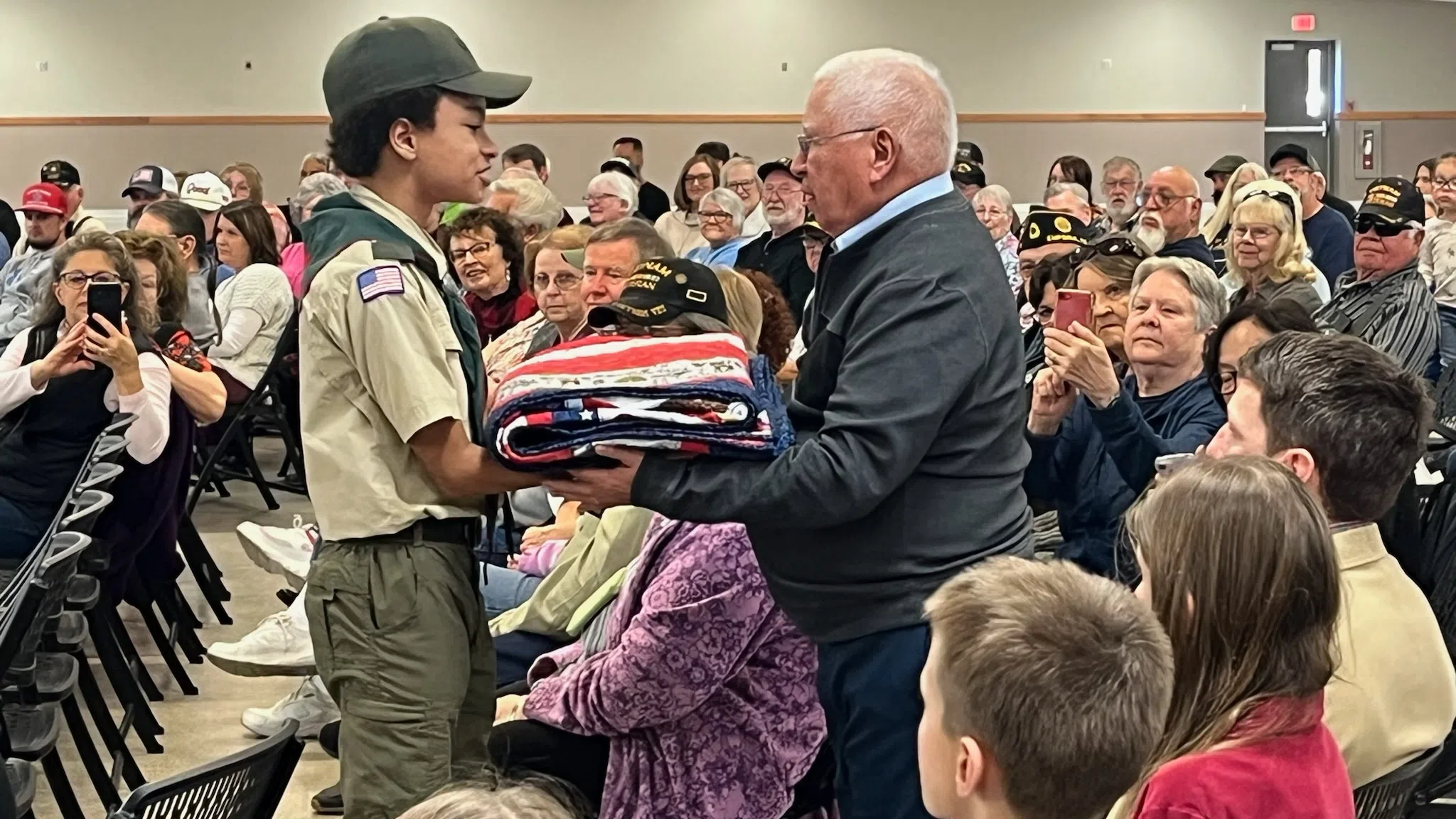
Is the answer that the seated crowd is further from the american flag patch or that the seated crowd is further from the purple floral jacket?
the american flag patch

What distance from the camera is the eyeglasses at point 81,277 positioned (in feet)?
14.3

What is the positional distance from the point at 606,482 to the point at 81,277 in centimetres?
298

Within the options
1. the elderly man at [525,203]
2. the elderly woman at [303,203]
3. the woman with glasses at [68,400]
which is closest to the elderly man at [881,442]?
the woman with glasses at [68,400]

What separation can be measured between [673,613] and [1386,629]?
1.03 metres

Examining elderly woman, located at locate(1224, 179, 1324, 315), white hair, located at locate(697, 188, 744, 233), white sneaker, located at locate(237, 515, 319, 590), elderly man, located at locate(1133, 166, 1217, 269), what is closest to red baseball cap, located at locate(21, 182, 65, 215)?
white hair, located at locate(697, 188, 744, 233)

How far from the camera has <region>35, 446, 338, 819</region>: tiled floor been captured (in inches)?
146

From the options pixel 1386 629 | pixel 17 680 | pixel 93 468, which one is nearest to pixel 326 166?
pixel 93 468

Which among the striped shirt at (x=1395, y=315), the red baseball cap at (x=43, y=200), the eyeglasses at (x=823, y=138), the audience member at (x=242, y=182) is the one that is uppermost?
the eyeglasses at (x=823, y=138)

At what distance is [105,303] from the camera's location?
4.13 metres

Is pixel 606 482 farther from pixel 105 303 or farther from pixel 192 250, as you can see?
pixel 192 250

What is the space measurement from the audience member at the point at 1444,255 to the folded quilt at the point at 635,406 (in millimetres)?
3669

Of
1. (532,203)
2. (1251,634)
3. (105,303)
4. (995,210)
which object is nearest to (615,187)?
(532,203)

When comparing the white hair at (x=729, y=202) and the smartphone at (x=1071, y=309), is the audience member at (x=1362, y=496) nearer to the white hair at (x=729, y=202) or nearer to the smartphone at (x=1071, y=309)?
the smartphone at (x=1071, y=309)

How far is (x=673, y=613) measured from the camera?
2428mm
